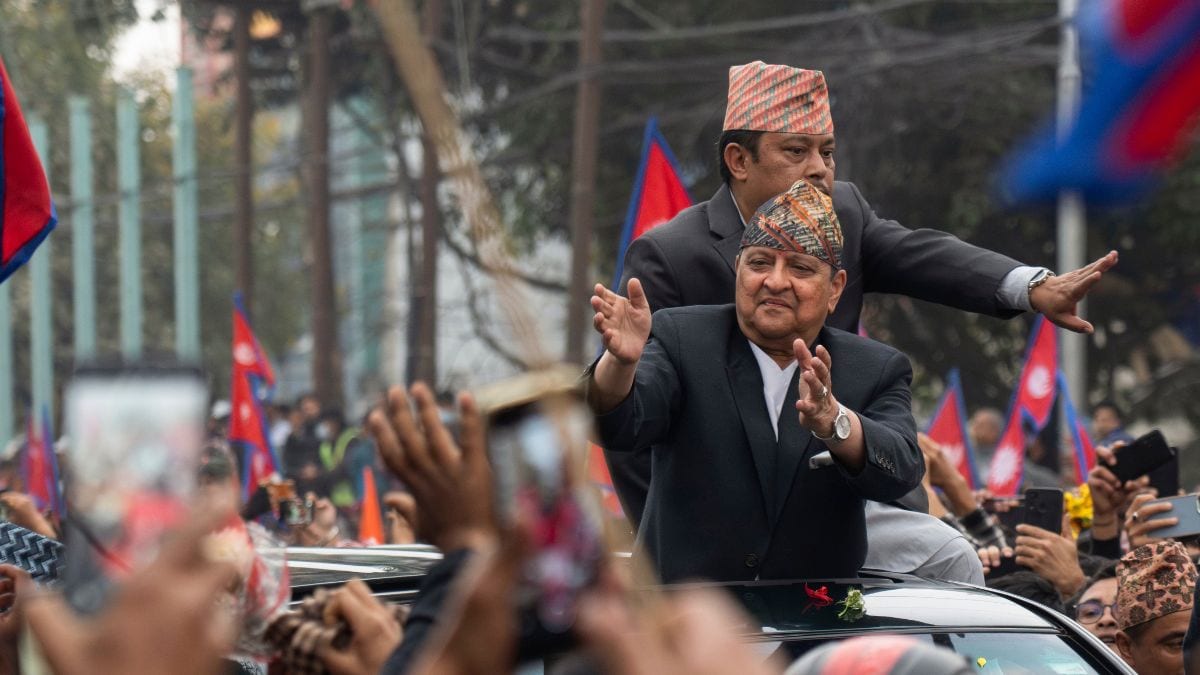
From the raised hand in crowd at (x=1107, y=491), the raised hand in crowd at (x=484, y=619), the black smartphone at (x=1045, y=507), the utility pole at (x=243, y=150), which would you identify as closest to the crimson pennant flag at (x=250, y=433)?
the raised hand in crowd at (x=1107, y=491)

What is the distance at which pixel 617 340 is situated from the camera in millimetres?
4102

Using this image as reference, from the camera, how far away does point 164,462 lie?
2.48 metres

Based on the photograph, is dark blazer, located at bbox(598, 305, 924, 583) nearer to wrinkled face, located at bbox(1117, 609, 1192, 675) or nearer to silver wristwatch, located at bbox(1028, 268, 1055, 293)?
silver wristwatch, located at bbox(1028, 268, 1055, 293)

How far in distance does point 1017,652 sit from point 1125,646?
1.44m

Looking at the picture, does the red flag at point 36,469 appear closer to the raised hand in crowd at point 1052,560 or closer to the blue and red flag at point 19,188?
the blue and red flag at point 19,188

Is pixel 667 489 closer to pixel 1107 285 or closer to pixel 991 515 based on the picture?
pixel 991 515

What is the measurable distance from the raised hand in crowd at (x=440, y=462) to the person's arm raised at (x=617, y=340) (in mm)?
1637

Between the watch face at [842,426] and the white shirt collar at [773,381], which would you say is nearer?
the watch face at [842,426]

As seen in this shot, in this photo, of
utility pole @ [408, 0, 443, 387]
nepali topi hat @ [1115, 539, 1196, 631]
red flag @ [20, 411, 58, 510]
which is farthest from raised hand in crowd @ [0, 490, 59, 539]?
utility pole @ [408, 0, 443, 387]

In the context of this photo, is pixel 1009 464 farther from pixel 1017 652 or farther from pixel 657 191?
pixel 1017 652

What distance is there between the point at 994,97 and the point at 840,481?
652 inches

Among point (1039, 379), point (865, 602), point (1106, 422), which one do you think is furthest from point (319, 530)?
point (1106, 422)

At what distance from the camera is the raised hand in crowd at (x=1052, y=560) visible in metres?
5.91

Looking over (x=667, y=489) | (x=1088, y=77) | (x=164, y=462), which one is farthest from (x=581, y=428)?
(x=667, y=489)
